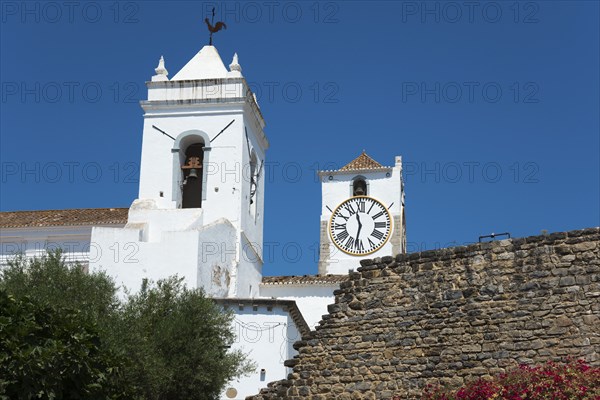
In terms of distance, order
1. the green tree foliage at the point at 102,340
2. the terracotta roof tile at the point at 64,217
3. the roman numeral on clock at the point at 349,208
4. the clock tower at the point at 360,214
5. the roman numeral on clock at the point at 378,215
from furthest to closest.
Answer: the roman numeral on clock at the point at 349,208 → the roman numeral on clock at the point at 378,215 → the clock tower at the point at 360,214 → the terracotta roof tile at the point at 64,217 → the green tree foliage at the point at 102,340

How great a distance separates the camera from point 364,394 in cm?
1557

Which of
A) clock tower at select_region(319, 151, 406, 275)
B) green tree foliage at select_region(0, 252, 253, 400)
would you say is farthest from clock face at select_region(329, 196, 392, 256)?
green tree foliage at select_region(0, 252, 253, 400)

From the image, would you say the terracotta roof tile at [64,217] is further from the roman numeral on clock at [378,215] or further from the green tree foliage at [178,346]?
the roman numeral on clock at [378,215]

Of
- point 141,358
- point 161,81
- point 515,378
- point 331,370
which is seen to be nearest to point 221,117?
point 161,81

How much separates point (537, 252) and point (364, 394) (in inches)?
145

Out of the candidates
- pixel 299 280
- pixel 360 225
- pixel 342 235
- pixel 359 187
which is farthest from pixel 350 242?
pixel 299 280

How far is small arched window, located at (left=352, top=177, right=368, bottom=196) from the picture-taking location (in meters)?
45.6

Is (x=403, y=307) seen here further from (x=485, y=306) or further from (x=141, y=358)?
(x=141, y=358)

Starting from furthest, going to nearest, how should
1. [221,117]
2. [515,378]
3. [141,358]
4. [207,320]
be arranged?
1. [221,117]
2. [207,320]
3. [141,358]
4. [515,378]

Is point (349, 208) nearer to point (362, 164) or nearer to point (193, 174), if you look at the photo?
point (362, 164)

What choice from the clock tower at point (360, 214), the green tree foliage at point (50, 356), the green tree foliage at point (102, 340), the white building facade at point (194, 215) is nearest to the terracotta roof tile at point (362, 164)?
the clock tower at point (360, 214)

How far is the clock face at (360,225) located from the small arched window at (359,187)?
396 millimetres

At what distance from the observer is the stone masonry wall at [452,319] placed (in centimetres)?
1438

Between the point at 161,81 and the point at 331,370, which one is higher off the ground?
the point at 161,81
